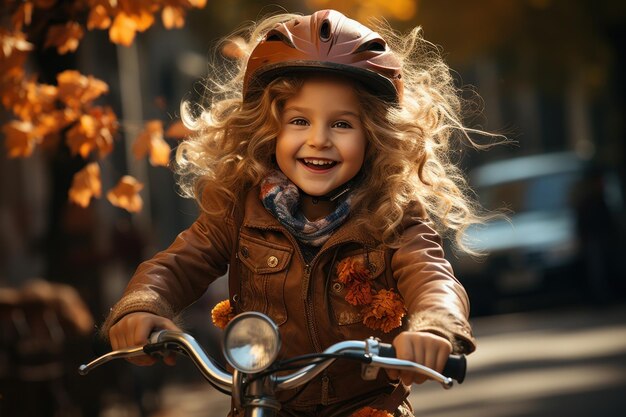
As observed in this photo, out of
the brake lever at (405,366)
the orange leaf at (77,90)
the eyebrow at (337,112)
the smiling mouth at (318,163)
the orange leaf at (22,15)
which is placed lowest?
the brake lever at (405,366)

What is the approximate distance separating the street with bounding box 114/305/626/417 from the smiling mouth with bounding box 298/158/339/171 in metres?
6.65

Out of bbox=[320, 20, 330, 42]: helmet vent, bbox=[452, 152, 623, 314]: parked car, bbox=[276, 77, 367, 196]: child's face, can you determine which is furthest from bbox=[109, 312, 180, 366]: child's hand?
bbox=[452, 152, 623, 314]: parked car

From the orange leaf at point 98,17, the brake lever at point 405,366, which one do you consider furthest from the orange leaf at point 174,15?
the brake lever at point 405,366

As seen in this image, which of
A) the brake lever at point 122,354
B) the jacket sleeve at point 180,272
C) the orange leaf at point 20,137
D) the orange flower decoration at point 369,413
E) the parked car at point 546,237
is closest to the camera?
the brake lever at point 122,354

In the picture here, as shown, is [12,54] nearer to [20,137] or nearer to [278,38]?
[20,137]

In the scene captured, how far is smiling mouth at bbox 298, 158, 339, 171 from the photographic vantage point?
13.8ft

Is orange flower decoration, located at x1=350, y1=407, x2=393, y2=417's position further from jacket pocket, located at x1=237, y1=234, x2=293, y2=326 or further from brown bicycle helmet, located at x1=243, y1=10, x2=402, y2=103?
brown bicycle helmet, located at x1=243, y1=10, x2=402, y2=103

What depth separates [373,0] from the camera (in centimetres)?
1697

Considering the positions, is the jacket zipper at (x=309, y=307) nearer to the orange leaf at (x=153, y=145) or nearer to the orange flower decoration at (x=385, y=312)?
the orange flower decoration at (x=385, y=312)

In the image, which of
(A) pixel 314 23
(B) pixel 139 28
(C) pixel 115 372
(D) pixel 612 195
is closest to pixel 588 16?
(D) pixel 612 195

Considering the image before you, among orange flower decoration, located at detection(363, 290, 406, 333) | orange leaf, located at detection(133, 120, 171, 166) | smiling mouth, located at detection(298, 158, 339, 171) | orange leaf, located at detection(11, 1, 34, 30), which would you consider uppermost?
orange leaf, located at detection(11, 1, 34, 30)

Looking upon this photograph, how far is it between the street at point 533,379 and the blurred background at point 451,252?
34 mm

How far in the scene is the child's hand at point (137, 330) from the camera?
3.65 meters

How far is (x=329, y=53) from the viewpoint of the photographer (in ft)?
13.7
